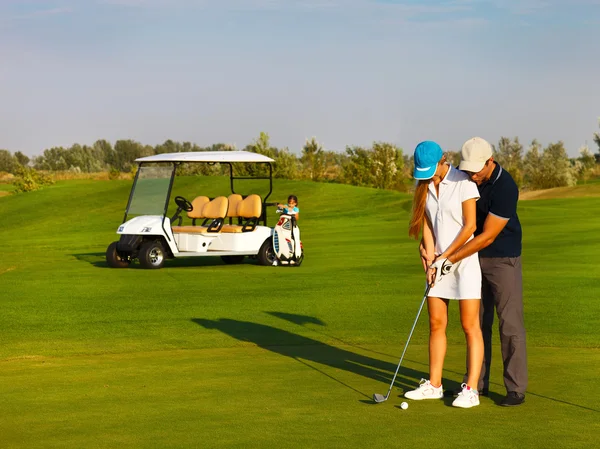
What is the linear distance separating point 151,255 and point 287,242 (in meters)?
2.76

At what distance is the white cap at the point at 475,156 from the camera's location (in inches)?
263

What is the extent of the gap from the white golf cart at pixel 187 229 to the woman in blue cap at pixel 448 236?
13.4 metres

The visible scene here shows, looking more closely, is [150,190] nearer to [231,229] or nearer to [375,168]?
[231,229]

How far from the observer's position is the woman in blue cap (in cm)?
671

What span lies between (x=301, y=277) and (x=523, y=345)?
11.1 metres

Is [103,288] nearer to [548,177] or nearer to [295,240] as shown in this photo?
[295,240]

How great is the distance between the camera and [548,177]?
5625cm

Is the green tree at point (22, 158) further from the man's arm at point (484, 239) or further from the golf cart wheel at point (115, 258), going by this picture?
the man's arm at point (484, 239)

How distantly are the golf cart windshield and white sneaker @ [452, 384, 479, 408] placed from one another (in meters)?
15.3

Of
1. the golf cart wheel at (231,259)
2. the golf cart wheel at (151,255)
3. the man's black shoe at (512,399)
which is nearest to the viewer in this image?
the man's black shoe at (512,399)

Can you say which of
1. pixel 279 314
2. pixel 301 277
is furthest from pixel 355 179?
pixel 279 314

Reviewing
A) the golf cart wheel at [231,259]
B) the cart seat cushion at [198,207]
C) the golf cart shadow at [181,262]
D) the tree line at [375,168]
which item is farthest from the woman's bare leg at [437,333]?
the tree line at [375,168]

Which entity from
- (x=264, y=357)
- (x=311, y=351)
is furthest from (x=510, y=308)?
(x=311, y=351)

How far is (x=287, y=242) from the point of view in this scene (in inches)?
805
